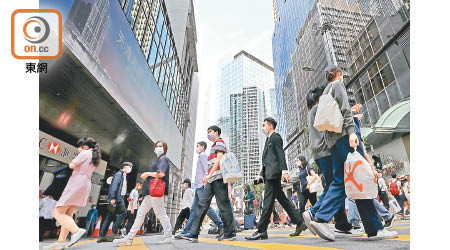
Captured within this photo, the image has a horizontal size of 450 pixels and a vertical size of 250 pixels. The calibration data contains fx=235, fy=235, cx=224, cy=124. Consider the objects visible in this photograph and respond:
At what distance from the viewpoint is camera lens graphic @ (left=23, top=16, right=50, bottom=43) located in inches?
134

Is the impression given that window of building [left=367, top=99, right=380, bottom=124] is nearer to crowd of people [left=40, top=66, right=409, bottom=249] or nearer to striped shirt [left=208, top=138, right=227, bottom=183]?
crowd of people [left=40, top=66, right=409, bottom=249]

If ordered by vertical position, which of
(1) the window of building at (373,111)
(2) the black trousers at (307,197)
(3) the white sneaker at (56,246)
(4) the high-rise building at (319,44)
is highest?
(4) the high-rise building at (319,44)

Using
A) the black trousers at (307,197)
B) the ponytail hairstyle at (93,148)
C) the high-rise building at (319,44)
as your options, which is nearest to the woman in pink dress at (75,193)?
the ponytail hairstyle at (93,148)

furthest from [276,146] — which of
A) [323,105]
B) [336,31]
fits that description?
[336,31]

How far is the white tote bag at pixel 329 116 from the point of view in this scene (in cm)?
246

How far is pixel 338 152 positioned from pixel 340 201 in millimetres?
540

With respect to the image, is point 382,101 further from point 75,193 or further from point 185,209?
point 75,193

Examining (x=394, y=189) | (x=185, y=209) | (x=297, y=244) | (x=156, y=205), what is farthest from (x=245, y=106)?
(x=297, y=244)

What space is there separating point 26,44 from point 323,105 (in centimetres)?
419

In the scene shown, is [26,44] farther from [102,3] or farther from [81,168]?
[102,3]

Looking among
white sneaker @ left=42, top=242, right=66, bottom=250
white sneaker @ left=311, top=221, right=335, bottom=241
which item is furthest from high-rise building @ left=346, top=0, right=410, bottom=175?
white sneaker @ left=42, top=242, right=66, bottom=250

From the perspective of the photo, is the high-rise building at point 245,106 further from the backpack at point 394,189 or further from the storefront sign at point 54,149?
the storefront sign at point 54,149

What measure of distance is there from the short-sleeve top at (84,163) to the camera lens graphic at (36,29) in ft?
6.44

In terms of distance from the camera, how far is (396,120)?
1286 cm
